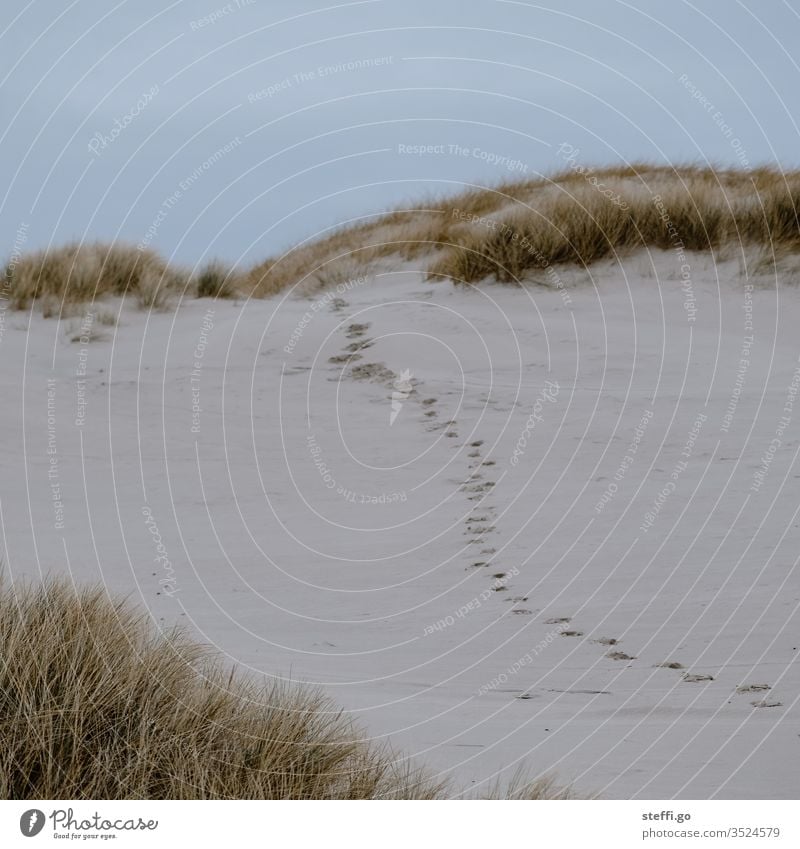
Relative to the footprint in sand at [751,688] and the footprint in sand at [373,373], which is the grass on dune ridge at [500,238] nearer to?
the footprint in sand at [373,373]

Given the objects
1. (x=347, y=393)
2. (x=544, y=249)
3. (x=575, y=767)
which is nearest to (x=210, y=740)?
(x=575, y=767)

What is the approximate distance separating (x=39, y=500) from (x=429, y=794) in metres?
4.55

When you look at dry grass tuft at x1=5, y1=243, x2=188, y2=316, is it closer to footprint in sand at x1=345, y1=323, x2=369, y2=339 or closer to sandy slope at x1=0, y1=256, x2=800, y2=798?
sandy slope at x1=0, y1=256, x2=800, y2=798

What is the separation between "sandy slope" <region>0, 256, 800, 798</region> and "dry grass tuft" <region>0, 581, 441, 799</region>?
369 mm

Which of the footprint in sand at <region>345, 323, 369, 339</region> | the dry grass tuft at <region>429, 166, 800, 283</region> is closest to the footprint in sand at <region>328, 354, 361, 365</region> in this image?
the footprint in sand at <region>345, 323, 369, 339</region>

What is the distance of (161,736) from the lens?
2770 mm

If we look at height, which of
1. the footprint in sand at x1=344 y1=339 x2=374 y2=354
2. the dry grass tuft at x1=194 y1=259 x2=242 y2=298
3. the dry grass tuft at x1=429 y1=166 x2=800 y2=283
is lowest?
the footprint in sand at x1=344 y1=339 x2=374 y2=354

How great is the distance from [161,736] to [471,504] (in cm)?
348

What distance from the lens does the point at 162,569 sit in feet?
18.1

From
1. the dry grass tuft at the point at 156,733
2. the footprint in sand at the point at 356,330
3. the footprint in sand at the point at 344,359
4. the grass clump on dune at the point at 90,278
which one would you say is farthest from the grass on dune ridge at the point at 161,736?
the grass clump on dune at the point at 90,278

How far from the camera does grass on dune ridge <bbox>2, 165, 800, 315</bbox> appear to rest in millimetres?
10109

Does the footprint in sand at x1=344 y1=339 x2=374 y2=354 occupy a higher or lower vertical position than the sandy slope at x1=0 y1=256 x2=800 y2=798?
higher
